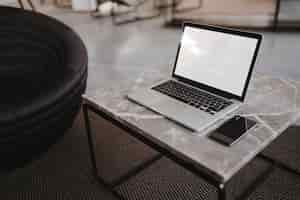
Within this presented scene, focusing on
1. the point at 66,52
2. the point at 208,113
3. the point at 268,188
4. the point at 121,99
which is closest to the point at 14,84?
the point at 66,52

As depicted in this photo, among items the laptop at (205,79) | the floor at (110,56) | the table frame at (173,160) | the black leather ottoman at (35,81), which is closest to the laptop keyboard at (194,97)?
the laptop at (205,79)

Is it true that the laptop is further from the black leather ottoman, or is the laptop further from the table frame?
the black leather ottoman

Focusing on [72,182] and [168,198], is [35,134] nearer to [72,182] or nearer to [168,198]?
[72,182]

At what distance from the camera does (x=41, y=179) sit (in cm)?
144

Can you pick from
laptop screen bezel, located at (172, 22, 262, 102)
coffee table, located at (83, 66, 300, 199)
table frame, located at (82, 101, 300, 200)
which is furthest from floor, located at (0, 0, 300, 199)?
laptop screen bezel, located at (172, 22, 262, 102)

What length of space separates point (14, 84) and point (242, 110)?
115 centimetres

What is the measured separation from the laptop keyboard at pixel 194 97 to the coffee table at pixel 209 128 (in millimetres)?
60

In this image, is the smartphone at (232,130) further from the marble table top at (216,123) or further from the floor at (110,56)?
the floor at (110,56)

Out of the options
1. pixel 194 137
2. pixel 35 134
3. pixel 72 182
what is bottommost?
pixel 72 182

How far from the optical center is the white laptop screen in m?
1.04

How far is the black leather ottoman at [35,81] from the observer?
116 centimetres

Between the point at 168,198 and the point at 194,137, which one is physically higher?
the point at 194,137

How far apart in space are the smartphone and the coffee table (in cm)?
2

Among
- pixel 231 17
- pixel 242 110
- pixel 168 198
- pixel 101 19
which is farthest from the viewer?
pixel 101 19
